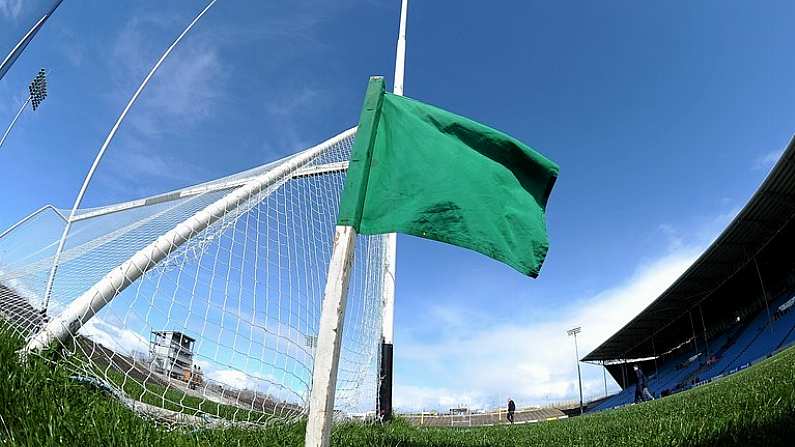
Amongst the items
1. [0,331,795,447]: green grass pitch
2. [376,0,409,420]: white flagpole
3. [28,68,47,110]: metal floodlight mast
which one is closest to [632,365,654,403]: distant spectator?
[376,0,409,420]: white flagpole

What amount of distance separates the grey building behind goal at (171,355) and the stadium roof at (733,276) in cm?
Answer: 2612

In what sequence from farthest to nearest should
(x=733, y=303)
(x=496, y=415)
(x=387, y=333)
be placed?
(x=496, y=415) < (x=733, y=303) < (x=387, y=333)

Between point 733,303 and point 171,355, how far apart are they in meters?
46.5

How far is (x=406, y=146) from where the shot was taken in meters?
2.61

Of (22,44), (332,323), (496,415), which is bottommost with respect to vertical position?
(332,323)

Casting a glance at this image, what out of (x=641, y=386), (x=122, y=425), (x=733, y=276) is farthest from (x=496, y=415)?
(x=122, y=425)

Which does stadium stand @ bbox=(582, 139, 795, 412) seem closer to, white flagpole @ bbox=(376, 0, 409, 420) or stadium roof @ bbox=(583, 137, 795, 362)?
stadium roof @ bbox=(583, 137, 795, 362)

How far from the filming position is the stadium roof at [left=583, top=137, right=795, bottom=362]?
25562mm

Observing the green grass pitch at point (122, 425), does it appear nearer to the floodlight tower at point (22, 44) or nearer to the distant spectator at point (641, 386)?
the floodlight tower at point (22, 44)

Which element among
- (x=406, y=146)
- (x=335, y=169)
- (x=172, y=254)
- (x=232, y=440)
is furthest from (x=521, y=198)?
(x=335, y=169)

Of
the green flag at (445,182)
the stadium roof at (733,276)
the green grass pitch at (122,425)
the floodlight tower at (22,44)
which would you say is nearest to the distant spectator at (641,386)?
the stadium roof at (733,276)

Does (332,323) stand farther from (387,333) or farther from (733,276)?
(733,276)

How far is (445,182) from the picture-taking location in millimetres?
2498

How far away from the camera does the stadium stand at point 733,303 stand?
86.8 ft
